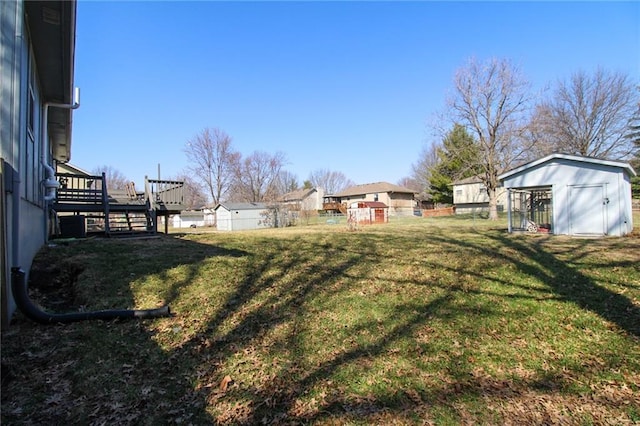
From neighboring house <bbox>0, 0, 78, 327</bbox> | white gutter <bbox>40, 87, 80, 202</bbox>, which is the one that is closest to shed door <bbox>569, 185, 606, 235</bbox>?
neighboring house <bbox>0, 0, 78, 327</bbox>

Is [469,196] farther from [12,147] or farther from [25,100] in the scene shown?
[12,147]

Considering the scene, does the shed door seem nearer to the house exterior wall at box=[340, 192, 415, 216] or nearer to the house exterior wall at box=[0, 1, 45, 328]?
the house exterior wall at box=[0, 1, 45, 328]

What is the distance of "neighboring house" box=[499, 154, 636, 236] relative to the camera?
40.0 ft

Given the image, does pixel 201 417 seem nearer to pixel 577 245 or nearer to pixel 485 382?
pixel 485 382

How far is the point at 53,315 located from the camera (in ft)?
13.2

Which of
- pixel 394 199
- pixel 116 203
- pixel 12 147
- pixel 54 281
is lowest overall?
pixel 54 281

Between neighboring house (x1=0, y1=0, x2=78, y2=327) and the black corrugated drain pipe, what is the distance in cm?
8

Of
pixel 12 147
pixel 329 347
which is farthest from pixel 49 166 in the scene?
pixel 329 347

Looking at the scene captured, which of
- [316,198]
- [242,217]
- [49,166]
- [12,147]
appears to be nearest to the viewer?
[12,147]

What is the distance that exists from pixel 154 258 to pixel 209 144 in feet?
140

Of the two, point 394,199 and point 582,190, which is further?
point 394,199

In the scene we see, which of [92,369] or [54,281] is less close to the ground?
[54,281]

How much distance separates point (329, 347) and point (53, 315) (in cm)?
306

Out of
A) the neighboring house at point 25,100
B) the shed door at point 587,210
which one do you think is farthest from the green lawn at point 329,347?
the shed door at point 587,210
